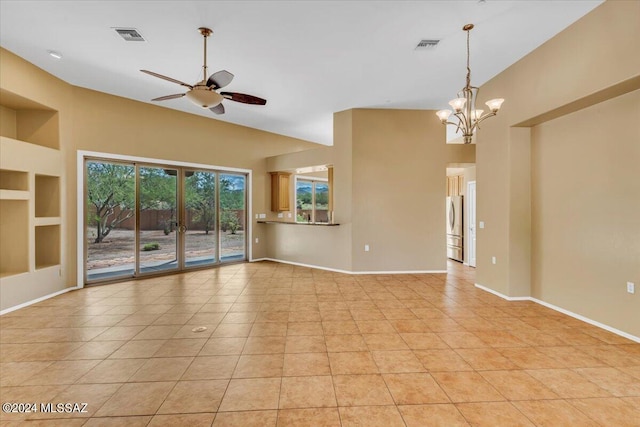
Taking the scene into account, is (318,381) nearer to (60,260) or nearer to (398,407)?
(398,407)

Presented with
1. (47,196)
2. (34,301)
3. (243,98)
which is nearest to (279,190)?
(243,98)

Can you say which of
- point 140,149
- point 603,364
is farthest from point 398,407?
point 140,149

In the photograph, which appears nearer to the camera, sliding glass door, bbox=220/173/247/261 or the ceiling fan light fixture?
the ceiling fan light fixture

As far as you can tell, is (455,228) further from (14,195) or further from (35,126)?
(35,126)

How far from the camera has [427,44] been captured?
12.5 ft

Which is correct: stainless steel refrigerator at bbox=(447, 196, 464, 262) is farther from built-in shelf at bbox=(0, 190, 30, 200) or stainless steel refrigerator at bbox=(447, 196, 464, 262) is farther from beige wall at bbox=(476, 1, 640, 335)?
built-in shelf at bbox=(0, 190, 30, 200)

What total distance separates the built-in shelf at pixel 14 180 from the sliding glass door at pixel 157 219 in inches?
36.0

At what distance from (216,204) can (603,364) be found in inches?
269

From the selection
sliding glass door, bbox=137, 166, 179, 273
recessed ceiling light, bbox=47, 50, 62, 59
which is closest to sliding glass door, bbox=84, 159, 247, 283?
sliding glass door, bbox=137, 166, 179, 273

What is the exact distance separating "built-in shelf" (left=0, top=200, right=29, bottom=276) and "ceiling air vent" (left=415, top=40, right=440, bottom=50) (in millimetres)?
6059

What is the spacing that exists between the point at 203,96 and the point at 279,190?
14.9ft

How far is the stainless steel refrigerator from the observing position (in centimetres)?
754

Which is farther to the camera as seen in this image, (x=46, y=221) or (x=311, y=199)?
(x=311, y=199)

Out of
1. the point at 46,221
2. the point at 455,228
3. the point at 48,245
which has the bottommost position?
the point at 48,245
